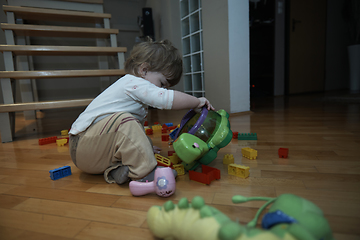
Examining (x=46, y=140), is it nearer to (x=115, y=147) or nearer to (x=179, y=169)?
(x=115, y=147)

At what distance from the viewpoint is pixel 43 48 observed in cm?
157

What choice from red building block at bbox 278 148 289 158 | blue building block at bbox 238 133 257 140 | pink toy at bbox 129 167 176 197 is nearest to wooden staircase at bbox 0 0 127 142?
blue building block at bbox 238 133 257 140

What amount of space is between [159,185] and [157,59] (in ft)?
1.39

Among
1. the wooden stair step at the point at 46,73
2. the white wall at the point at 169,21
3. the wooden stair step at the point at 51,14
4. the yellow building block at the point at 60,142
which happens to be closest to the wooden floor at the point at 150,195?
the yellow building block at the point at 60,142

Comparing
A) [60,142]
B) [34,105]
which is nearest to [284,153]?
[60,142]

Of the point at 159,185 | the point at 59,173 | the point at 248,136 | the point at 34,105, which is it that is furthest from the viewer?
the point at 34,105

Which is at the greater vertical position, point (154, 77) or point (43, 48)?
point (43, 48)

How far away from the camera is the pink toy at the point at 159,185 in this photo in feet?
1.84

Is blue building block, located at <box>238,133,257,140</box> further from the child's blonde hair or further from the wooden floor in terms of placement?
the child's blonde hair

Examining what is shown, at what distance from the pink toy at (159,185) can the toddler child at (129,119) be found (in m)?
0.05

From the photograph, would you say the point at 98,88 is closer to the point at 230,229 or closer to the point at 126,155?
the point at 126,155

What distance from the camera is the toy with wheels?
61cm

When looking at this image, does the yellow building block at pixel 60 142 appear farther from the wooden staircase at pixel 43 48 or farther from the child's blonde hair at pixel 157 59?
the child's blonde hair at pixel 157 59

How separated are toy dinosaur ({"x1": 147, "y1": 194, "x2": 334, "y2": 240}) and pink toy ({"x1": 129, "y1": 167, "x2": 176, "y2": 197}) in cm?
15
